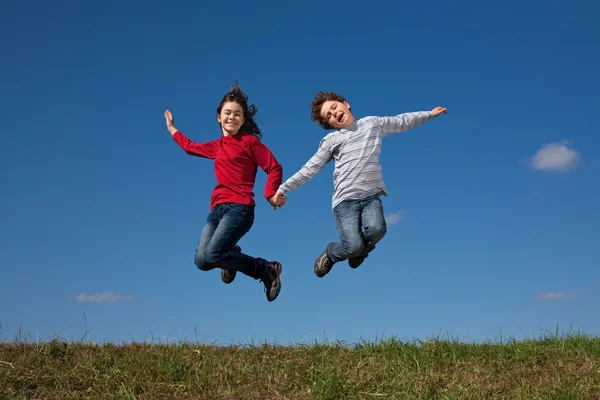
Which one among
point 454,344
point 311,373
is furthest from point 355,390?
point 454,344

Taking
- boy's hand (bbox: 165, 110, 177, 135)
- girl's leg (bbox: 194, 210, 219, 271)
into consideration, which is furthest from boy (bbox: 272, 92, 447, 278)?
boy's hand (bbox: 165, 110, 177, 135)

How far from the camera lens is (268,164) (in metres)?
9.31

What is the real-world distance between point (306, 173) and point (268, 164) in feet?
2.03

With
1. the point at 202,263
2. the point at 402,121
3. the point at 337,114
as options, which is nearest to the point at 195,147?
the point at 202,263

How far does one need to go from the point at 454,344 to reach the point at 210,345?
11.4 ft

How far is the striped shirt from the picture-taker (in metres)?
8.95

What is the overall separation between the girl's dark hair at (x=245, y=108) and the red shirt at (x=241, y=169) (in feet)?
0.66

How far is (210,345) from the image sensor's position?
28.6ft

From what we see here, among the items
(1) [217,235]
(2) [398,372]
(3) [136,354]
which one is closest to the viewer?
(2) [398,372]

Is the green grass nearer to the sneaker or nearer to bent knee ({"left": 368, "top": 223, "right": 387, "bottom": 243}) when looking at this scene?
Answer: the sneaker

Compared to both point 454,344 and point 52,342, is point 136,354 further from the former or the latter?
point 454,344

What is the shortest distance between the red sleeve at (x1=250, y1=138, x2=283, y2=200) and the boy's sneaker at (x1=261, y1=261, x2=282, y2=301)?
4.41 feet

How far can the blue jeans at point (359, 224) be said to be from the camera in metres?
8.70

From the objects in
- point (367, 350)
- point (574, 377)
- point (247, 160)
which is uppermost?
point (247, 160)
